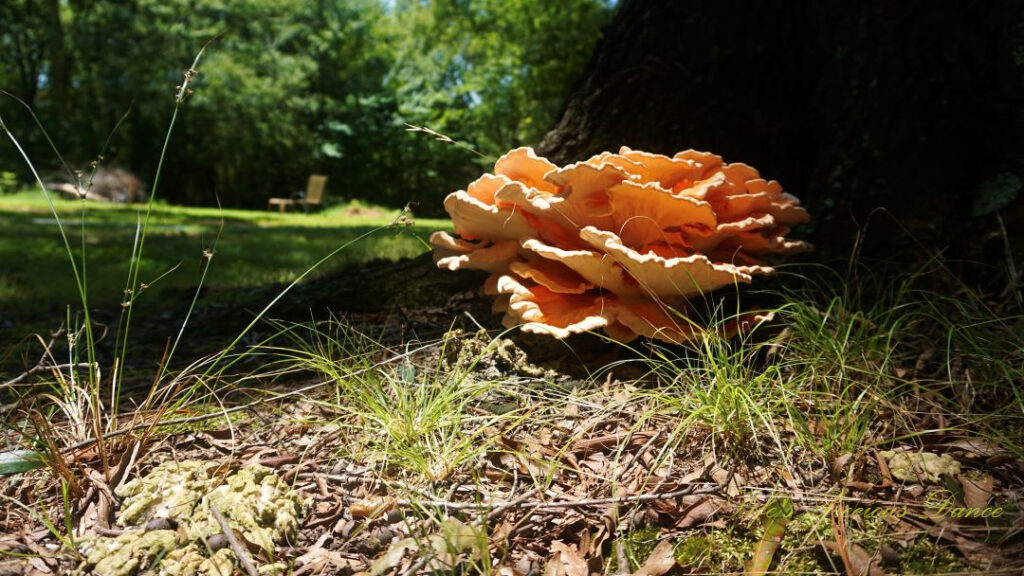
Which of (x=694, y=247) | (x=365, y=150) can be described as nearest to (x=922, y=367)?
(x=694, y=247)

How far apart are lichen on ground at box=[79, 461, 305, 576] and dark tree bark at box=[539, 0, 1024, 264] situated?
1.67m

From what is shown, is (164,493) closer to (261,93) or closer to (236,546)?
(236,546)

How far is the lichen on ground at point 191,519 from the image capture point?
1.12m

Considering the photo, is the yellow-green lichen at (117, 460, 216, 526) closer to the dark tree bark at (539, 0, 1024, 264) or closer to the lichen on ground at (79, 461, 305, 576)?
the lichen on ground at (79, 461, 305, 576)

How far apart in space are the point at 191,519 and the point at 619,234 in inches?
47.9

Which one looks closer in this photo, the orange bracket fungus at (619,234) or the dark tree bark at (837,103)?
the orange bracket fungus at (619,234)

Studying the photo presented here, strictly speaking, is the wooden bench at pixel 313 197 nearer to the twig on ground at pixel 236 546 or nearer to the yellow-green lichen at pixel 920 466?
the twig on ground at pixel 236 546

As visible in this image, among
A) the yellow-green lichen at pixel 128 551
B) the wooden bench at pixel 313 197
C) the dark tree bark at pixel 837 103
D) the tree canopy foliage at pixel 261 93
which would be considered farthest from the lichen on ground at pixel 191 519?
the wooden bench at pixel 313 197

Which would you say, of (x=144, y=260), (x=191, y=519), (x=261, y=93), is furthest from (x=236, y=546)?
(x=261, y=93)

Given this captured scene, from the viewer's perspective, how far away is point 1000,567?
1.03m

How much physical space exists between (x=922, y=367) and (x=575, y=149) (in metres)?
1.37

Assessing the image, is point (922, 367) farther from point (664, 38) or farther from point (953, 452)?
point (664, 38)

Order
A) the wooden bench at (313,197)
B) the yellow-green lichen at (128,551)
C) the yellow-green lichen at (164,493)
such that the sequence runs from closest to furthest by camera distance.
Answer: the yellow-green lichen at (128,551)
the yellow-green lichen at (164,493)
the wooden bench at (313,197)

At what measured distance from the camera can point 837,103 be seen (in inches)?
92.1
